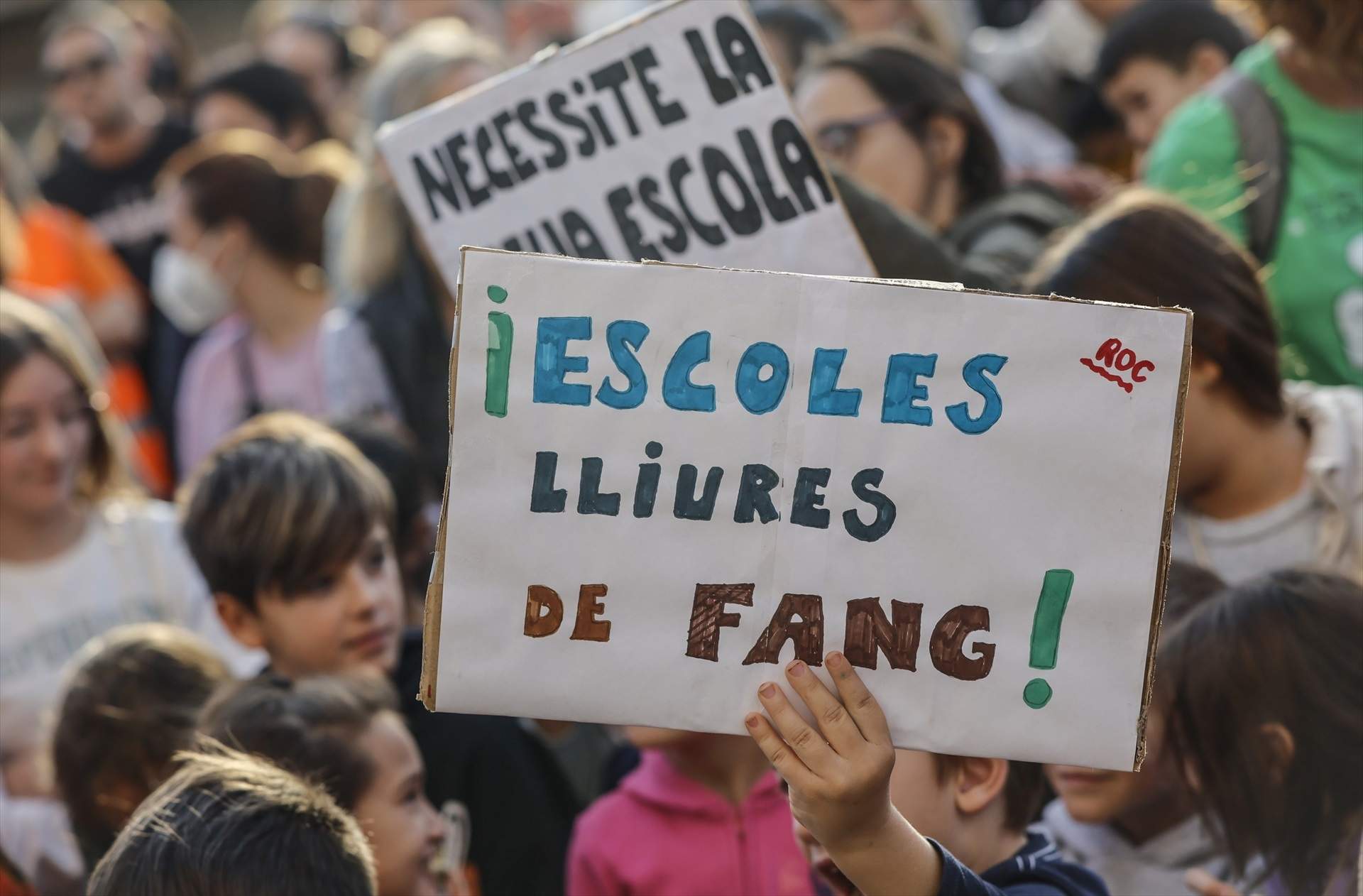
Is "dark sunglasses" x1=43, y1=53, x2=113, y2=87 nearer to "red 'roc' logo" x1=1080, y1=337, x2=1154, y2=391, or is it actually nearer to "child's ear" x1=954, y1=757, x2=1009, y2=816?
"child's ear" x1=954, y1=757, x2=1009, y2=816

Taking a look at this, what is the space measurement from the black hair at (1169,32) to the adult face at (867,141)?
0.87 meters

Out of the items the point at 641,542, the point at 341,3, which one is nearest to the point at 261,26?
the point at 341,3

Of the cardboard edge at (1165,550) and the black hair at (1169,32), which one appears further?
the black hair at (1169,32)

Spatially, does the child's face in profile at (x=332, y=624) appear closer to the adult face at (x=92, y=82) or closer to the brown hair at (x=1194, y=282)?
the brown hair at (x=1194, y=282)

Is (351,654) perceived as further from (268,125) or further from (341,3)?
(341,3)

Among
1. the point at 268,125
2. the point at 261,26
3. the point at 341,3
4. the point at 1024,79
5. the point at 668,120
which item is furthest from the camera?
the point at 341,3

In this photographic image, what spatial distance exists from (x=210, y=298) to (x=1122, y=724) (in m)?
4.97

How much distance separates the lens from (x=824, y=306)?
Answer: 2.15 m

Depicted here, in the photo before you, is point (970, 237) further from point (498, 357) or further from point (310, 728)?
point (498, 357)

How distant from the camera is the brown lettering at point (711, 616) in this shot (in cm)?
219

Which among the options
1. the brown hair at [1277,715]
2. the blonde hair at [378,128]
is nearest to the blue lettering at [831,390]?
the brown hair at [1277,715]

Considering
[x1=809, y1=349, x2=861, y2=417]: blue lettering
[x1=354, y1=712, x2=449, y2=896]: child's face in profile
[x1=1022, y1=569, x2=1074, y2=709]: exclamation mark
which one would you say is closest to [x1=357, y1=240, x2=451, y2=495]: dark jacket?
[x1=354, y1=712, x2=449, y2=896]: child's face in profile

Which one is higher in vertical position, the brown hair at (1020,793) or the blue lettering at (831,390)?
the blue lettering at (831,390)

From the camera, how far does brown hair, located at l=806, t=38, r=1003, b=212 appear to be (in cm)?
448
